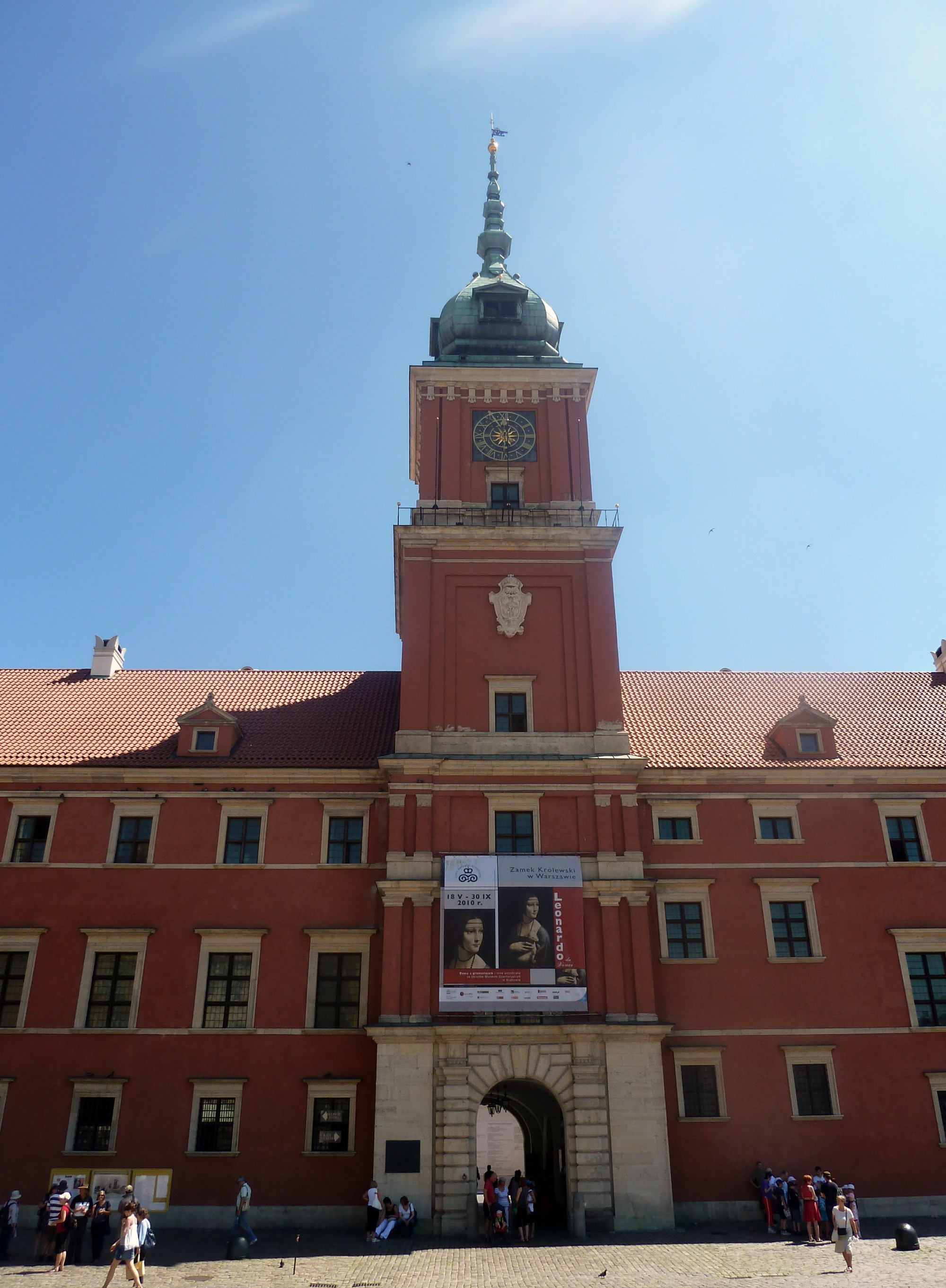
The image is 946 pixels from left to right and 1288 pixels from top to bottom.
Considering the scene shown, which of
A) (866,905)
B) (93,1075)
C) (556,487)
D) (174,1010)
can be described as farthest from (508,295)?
(93,1075)

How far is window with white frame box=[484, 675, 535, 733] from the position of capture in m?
28.9

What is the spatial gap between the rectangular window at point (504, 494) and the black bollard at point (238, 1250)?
20980 mm

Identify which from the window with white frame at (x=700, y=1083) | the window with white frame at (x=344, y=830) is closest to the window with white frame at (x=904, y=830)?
the window with white frame at (x=700, y=1083)

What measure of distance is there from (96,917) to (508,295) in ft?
79.8

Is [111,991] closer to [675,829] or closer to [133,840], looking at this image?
[133,840]

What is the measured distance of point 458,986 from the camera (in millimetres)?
25078

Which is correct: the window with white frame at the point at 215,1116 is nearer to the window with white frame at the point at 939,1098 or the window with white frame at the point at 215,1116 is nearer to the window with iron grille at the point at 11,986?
the window with iron grille at the point at 11,986

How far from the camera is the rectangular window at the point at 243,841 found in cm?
2786

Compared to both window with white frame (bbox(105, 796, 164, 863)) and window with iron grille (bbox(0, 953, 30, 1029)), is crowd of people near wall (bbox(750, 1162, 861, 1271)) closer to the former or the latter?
window with white frame (bbox(105, 796, 164, 863))

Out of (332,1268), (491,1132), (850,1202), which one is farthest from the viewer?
(491,1132)

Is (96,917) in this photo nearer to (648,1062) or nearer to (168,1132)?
(168,1132)

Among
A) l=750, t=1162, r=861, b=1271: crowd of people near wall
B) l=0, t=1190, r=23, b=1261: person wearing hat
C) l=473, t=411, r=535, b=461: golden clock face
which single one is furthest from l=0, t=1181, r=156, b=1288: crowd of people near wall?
l=473, t=411, r=535, b=461: golden clock face

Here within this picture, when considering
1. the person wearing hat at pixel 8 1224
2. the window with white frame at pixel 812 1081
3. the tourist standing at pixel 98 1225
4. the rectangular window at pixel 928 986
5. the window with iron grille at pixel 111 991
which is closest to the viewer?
the person wearing hat at pixel 8 1224

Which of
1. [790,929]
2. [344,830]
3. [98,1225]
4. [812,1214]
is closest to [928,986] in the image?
[790,929]
